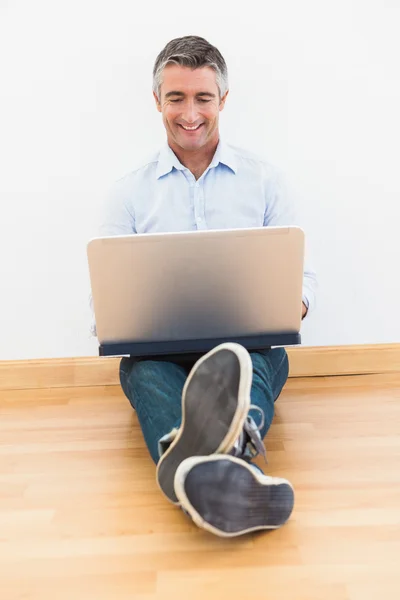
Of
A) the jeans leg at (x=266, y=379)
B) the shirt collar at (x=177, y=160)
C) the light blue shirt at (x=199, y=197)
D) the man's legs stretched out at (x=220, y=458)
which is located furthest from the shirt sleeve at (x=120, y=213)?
the man's legs stretched out at (x=220, y=458)

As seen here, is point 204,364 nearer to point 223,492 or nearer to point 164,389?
point 223,492

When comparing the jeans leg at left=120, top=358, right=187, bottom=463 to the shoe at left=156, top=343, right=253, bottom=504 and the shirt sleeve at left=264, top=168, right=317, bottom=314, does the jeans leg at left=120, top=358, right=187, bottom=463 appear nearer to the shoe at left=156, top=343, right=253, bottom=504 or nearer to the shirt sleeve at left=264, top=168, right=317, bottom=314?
the shoe at left=156, top=343, right=253, bottom=504

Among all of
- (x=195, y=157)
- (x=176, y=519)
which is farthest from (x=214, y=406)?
(x=195, y=157)

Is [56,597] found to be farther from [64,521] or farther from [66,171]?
[66,171]

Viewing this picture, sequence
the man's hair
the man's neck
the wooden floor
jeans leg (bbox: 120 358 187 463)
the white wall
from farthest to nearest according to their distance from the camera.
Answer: the white wall → the man's neck → the man's hair → jeans leg (bbox: 120 358 187 463) → the wooden floor

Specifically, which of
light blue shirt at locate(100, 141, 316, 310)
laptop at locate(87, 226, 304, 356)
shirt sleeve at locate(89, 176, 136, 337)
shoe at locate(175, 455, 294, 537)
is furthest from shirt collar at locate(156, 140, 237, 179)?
shoe at locate(175, 455, 294, 537)

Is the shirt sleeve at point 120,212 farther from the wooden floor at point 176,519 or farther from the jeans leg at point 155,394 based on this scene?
the wooden floor at point 176,519

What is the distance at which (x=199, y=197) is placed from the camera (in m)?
1.91

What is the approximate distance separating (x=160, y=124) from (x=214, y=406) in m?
1.28

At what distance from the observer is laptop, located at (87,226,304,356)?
1.42 meters

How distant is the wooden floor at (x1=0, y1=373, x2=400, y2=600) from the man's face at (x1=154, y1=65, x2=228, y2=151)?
0.84 meters

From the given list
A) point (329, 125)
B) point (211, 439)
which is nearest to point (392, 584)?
point (211, 439)

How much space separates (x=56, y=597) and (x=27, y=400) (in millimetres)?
1199

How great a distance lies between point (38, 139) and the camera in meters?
2.19
